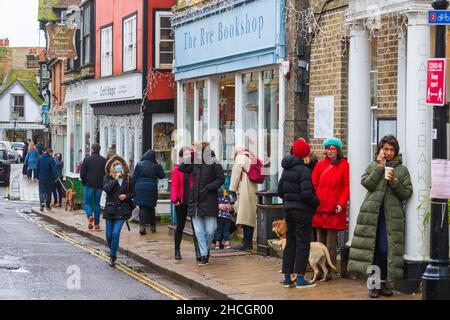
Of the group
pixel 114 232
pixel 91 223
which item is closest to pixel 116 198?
pixel 114 232

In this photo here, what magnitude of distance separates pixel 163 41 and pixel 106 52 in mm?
4518

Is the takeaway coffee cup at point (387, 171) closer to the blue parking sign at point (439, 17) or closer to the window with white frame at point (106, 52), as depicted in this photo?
the blue parking sign at point (439, 17)

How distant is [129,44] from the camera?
26578 mm

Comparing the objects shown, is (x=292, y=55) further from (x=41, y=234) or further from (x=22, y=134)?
(x=22, y=134)

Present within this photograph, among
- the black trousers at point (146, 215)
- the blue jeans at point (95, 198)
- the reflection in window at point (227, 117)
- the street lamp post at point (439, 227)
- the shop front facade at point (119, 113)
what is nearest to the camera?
the street lamp post at point (439, 227)

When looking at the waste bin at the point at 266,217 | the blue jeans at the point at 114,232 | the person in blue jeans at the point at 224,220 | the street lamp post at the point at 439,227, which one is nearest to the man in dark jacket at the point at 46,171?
the person in blue jeans at the point at 224,220

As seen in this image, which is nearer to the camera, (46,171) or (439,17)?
(439,17)

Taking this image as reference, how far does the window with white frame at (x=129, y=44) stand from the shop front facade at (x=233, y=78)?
3167 millimetres

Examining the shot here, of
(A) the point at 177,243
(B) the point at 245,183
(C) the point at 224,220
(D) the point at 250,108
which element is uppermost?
(D) the point at 250,108

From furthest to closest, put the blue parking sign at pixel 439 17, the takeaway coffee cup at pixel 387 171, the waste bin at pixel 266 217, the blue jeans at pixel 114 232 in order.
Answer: the waste bin at pixel 266 217
the blue jeans at pixel 114 232
the takeaway coffee cup at pixel 387 171
the blue parking sign at pixel 439 17

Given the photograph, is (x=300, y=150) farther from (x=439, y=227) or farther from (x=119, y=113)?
(x=119, y=113)

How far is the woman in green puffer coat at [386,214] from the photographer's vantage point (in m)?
11.5

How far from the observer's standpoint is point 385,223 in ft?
38.1
